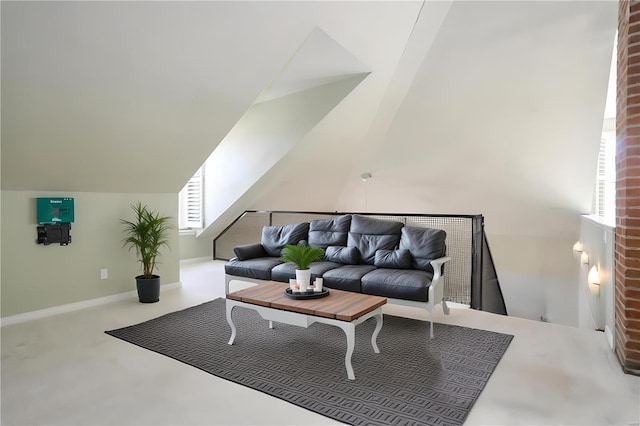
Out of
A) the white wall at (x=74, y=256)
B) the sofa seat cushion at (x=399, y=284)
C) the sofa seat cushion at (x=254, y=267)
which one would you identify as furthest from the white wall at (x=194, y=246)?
the sofa seat cushion at (x=399, y=284)

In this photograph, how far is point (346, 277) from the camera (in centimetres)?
421

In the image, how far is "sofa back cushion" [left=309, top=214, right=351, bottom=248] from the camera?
5.05 meters

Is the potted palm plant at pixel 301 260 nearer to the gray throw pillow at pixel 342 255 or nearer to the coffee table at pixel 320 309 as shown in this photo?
the coffee table at pixel 320 309

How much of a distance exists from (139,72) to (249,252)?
8.11ft

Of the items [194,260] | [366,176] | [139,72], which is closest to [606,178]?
[366,176]

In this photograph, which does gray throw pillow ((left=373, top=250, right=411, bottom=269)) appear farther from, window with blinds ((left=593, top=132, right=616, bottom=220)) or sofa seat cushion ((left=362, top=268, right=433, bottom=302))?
window with blinds ((left=593, top=132, right=616, bottom=220))

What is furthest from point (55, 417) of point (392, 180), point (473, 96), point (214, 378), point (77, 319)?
point (392, 180)

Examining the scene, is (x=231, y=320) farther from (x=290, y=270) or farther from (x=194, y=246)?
(x=194, y=246)

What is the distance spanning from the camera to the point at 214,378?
2.91 m

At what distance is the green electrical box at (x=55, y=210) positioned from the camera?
14.2ft

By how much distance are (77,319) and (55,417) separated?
6.81 feet

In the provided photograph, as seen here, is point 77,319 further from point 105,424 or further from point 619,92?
point 619,92

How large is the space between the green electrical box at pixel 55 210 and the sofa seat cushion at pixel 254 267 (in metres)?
1.85

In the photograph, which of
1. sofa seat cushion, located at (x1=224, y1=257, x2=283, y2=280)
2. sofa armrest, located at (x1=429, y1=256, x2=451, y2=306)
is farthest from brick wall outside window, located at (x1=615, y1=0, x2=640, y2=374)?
sofa seat cushion, located at (x1=224, y1=257, x2=283, y2=280)
